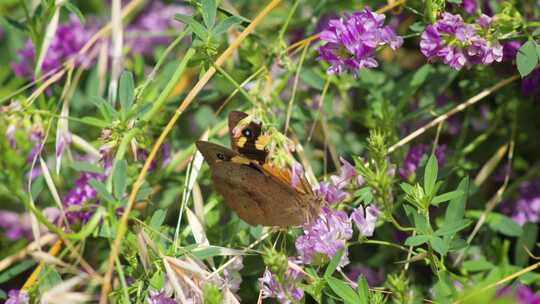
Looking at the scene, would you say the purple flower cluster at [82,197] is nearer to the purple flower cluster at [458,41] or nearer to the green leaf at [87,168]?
the green leaf at [87,168]

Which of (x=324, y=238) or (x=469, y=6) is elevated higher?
(x=469, y=6)

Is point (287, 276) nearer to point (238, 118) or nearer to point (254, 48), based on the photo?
point (238, 118)

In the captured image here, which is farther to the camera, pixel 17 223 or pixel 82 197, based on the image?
pixel 17 223

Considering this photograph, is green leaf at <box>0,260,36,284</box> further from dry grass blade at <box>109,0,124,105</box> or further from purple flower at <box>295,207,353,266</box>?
purple flower at <box>295,207,353,266</box>

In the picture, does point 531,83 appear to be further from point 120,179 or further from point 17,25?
point 17,25

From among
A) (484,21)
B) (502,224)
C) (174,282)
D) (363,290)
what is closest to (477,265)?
(502,224)

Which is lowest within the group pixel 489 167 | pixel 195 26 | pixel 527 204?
pixel 527 204
